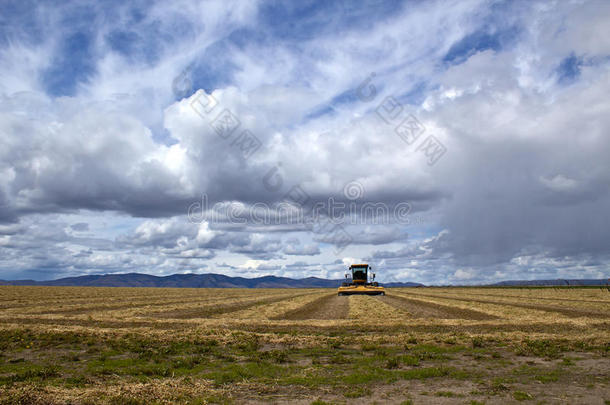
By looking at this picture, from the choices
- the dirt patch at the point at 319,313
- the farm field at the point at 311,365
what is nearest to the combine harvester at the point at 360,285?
the dirt patch at the point at 319,313

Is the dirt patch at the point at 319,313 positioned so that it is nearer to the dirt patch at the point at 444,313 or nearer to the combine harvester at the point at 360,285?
the dirt patch at the point at 444,313

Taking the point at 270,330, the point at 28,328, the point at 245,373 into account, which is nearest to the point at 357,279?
the point at 270,330

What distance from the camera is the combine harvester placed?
6450 centimetres

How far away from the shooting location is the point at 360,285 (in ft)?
220

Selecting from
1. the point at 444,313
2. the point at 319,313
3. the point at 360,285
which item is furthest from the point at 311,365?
the point at 360,285

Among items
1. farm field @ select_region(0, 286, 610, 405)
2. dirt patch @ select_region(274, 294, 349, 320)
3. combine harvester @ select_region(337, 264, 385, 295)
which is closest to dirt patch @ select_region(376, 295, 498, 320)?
dirt patch @ select_region(274, 294, 349, 320)

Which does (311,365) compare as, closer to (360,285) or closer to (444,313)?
(444,313)

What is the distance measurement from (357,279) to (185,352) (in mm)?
54080

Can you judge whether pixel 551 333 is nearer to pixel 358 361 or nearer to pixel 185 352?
pixel 358 361

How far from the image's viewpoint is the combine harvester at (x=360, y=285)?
64.5m

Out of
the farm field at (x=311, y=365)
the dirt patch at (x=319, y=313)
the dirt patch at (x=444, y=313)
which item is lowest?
the dirt patch at (x=319, y=313)

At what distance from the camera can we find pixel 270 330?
24516 millimetres

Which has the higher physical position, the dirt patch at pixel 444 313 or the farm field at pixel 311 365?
the farm field at pixel 311 365

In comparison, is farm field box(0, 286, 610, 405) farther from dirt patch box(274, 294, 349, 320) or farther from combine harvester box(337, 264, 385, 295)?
combine harvester box(337, 264, 385, 295)
